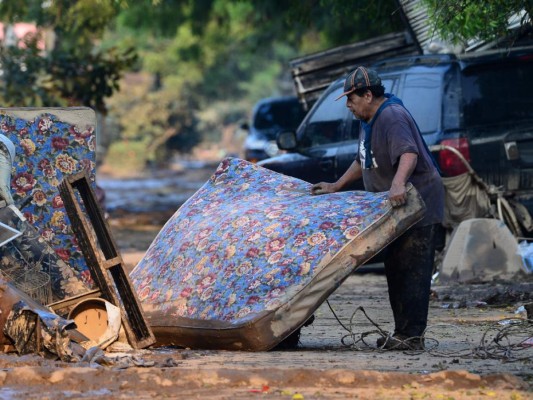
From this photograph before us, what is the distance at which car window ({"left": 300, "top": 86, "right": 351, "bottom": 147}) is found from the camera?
13086 millimetres

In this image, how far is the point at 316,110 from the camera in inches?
531

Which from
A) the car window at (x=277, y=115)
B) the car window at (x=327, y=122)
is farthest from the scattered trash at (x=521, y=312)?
Result: the car window at (x=277, y=115)

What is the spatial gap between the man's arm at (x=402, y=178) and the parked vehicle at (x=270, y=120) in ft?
55.4

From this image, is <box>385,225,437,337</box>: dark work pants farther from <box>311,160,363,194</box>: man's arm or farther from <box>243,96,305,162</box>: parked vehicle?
<box>243,96,305,162</box>: parked vehicle

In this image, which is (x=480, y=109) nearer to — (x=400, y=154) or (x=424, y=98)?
(x=424, y=98)

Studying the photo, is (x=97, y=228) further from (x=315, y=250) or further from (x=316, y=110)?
(x=316, y=110)

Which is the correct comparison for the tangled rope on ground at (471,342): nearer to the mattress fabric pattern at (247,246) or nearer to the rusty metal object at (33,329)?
the mattress fabric pattern at (247,246)

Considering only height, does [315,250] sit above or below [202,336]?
above

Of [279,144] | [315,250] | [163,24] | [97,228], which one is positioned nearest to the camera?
[315,250]

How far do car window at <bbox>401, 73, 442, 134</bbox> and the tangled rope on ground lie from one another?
10.9ft

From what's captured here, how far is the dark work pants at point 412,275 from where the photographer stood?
25.8ft

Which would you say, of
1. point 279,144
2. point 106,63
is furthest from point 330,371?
point 106,63

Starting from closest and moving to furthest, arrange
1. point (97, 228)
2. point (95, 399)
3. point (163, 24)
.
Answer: point (95, 399), point (97, 228), point (163, 24)

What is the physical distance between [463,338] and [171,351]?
2.04 meters
